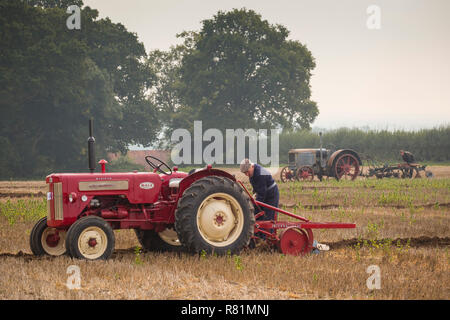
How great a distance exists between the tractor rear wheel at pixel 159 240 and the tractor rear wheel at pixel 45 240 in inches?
44.8

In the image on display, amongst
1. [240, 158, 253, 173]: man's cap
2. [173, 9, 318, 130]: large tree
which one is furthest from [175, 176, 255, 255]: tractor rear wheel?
[173, 9, 318, 130]: large tree

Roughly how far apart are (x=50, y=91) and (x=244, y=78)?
776 inches

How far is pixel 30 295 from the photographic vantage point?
5.34m

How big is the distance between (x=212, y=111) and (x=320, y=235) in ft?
138

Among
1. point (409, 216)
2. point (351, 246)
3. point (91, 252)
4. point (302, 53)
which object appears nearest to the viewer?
point (91, 252)

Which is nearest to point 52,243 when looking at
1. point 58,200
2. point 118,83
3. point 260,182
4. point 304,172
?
point 58,200

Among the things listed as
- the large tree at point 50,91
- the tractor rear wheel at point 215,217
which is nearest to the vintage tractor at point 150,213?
the tractor rear wheel at point 215,217

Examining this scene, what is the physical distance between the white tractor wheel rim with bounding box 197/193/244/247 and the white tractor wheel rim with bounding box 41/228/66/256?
6.18 ft

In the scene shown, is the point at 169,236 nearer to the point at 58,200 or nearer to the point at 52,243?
the point at 52,243

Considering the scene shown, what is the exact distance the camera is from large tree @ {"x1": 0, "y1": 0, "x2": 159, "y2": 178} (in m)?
35.0

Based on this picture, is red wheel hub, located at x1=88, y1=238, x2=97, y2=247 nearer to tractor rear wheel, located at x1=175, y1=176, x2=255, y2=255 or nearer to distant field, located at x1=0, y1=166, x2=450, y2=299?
distant field, located at x1=0, y1=166, x2=450, y2=299

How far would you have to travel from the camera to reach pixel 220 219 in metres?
7.33
